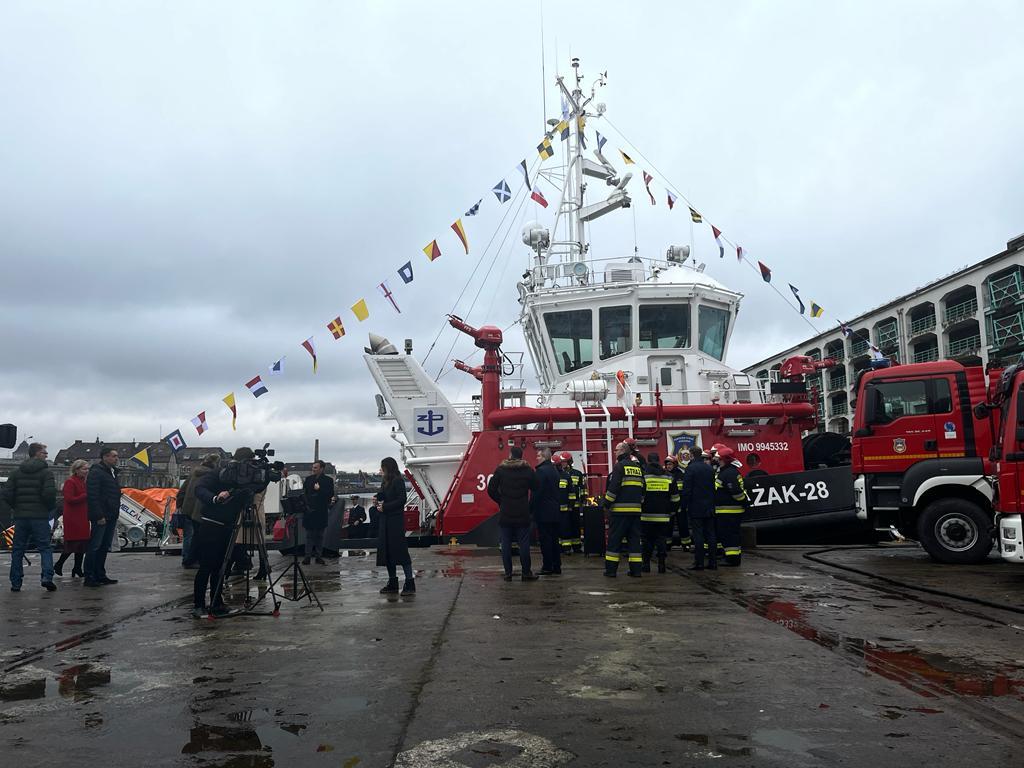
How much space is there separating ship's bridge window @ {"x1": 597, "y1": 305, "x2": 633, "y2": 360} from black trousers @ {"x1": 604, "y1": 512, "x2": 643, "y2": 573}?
704cm

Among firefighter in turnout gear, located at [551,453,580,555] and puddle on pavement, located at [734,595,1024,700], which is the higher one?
firefighter in turnout gear, located at [551,453,580,555]

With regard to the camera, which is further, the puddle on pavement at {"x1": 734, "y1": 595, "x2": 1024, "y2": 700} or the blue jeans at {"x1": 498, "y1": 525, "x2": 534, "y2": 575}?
the blue jeans at {"x1": 498, "y1": 525, "x2": 534, "y2": 575}

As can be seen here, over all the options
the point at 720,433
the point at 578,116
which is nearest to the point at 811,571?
the point at 720,433

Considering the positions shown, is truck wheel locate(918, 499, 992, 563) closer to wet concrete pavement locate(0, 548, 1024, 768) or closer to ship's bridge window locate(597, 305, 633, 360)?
wet concrete pavement locate(0, 548, 1024, 768)

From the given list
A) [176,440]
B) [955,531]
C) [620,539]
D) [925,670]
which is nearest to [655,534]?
[620,539]

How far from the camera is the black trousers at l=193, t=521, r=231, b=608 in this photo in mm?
6641

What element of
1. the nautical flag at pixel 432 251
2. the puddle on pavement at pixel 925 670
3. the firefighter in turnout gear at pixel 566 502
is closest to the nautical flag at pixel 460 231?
the nautical flag at pixel 432 251

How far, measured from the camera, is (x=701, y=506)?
363 inches

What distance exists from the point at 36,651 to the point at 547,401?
1084 centimetres

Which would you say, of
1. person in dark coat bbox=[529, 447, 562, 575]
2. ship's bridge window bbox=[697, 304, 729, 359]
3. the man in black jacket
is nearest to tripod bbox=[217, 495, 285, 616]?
the man in black jacket

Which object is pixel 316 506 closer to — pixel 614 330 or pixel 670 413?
pixel 670 413

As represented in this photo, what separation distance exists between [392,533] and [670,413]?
709cm

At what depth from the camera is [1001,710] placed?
353 cm

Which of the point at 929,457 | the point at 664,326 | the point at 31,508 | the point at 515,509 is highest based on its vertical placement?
the point at 664,326
